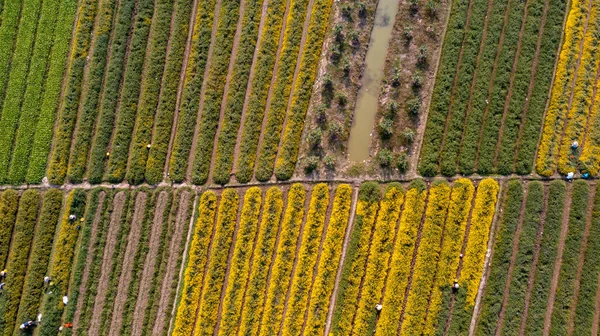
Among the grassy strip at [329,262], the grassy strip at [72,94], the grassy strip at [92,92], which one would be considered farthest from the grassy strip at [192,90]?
the grassy strip at [329,262]

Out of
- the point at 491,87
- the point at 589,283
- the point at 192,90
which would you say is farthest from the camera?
the point at 192,90

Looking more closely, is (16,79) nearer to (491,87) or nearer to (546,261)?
(491,87)

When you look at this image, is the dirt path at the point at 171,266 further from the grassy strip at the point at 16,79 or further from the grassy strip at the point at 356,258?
the grassy strip at the point at 16,79

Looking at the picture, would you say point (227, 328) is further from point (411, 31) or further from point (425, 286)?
point (411, 31)

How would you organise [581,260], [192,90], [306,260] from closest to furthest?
1. [581,260]
2. [306,260]
3. [192,90]

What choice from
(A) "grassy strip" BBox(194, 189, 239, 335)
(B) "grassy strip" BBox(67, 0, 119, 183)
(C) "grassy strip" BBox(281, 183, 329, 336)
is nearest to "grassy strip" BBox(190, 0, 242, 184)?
(A) "grassy strip" BBox(194, 189, 239, 335)

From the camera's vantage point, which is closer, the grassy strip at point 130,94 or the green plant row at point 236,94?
the green plant row at point 236,94

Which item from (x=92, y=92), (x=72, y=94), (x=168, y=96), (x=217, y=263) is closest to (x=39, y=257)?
(x=72, y=94)
